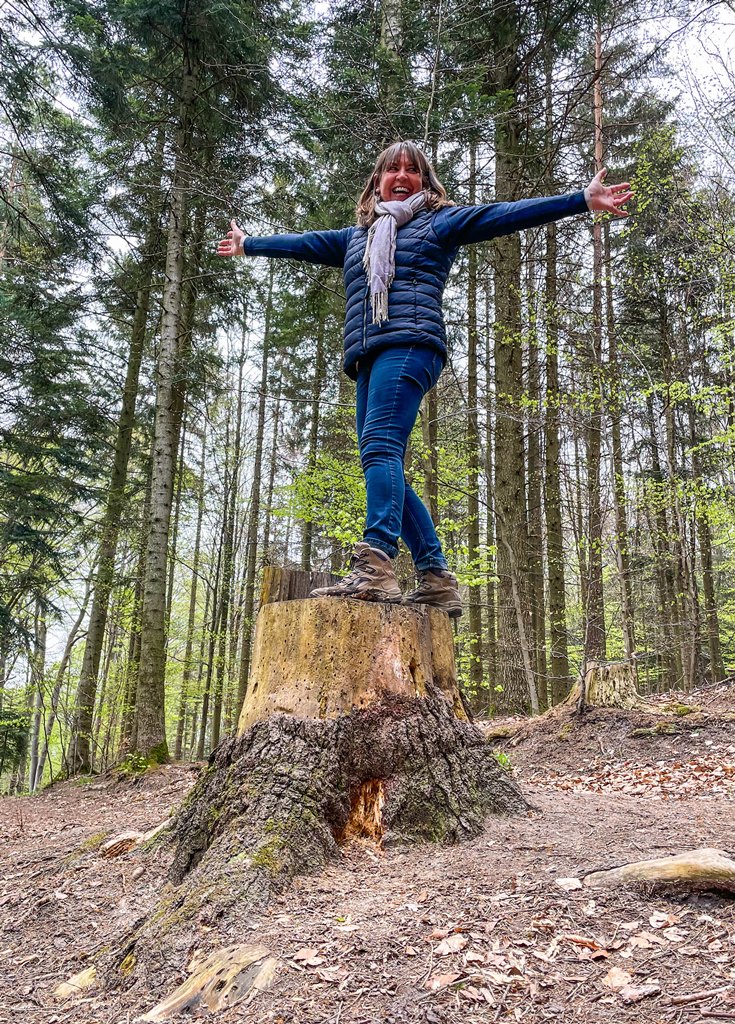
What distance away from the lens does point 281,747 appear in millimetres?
2807

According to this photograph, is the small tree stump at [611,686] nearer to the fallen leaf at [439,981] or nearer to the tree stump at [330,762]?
the tree stump at [330,762]

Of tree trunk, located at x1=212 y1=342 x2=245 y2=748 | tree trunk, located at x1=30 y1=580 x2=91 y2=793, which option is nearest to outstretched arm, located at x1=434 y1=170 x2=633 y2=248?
tree trunk, located at x1=30 y1=580 x2=91 y2=793

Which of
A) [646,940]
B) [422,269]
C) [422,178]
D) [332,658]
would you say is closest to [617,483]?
[422,178]

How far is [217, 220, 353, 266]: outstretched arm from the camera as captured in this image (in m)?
3.69

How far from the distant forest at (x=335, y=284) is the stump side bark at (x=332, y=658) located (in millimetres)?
3548

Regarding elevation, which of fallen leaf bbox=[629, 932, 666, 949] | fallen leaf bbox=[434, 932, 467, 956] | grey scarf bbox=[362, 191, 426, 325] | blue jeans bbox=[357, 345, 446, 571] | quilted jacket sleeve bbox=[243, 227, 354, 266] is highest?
quilted jacket sleeve bbox=[243, 227, 354, 266]

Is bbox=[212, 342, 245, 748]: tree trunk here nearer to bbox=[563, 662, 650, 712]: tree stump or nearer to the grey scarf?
bbox=[563, 662, 650, 712]: tree stump

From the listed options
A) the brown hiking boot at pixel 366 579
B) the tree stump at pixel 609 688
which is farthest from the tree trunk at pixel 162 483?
the brown hiking boot at pixel 366 579

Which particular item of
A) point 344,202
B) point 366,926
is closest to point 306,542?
point 344,202

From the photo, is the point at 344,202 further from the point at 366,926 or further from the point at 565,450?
the point at 366,926

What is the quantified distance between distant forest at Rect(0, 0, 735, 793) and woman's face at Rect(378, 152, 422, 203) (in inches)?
144

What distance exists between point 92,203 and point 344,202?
3937 mm

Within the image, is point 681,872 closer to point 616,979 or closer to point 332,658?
point 616,979

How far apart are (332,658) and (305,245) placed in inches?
92.5
